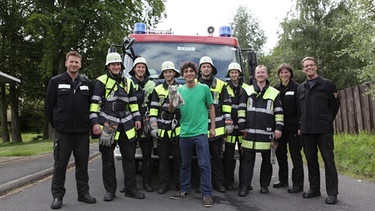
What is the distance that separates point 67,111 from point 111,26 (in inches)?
735

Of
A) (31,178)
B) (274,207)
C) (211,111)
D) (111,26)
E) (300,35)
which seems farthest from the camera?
(300,35)

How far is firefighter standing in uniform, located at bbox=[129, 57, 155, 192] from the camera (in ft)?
22.6

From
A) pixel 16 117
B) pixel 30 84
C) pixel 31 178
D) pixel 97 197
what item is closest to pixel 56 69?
pixel 30 84

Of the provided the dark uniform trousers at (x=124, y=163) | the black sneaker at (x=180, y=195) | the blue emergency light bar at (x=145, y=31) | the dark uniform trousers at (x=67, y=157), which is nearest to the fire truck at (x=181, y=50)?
the blue emergency light bar at (x=145, y=31)

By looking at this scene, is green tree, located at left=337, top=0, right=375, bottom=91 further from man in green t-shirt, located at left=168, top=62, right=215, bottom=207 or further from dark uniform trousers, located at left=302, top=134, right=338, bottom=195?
man in green t-shirt, located at left=168, top=62, right=215, bottom=207

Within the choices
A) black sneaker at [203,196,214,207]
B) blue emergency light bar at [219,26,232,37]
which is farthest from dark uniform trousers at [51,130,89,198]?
blue emergency light bar at [219,26,232,37]

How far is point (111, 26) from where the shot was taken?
2383 centimetres

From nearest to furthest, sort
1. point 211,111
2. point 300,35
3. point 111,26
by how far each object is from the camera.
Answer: point 211,111 < point 111,26 < point 300,35

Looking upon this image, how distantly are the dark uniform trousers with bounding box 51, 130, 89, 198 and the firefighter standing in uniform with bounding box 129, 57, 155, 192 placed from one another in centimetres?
106

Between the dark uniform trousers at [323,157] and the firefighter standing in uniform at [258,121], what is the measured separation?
488mm

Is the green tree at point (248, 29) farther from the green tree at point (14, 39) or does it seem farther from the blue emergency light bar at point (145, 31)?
the blue emergency light bar at point (145, 31)

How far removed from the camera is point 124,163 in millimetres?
6438

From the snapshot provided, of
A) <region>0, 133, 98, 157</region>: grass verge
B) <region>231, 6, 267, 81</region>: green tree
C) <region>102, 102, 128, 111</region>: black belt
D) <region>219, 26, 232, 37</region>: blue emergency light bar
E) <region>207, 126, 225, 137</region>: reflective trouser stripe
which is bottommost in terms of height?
<region>0, 133, 98, 157</region>: grass verge

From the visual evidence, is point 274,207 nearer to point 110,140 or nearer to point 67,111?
point 110,140
